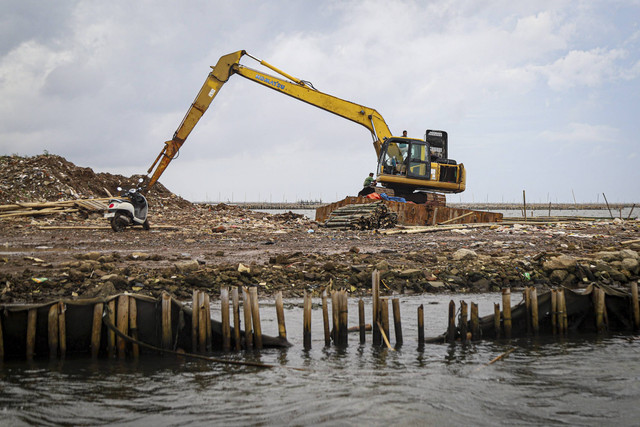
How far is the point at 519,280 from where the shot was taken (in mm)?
11047

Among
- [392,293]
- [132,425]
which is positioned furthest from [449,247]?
[132,425]

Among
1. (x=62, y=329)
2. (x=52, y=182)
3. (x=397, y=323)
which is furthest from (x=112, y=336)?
(x=52, y=182)

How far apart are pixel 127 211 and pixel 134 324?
12.2m

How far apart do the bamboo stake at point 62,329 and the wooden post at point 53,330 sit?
0.04 metres

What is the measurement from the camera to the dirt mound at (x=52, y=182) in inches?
928

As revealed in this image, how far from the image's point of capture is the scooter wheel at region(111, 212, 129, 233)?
17312 mm

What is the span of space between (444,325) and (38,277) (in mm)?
6517

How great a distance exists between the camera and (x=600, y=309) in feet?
23.2

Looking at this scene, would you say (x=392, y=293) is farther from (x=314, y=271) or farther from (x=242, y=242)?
(x=242, y=242)

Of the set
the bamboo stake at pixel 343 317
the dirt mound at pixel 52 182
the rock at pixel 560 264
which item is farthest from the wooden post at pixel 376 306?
the dirt mound at pixel 52 182

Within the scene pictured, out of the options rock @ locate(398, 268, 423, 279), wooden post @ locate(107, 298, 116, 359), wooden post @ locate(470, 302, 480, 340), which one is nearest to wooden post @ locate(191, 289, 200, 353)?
wooden post @ locate(107, 298, 116, 359)

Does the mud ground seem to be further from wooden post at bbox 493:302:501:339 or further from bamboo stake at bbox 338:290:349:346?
wooden post at bbox 493:302:501:339

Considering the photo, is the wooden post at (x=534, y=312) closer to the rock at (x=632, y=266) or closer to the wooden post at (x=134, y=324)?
the wooden post at (x=134, y=324)

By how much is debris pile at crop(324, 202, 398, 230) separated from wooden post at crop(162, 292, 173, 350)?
44.5ft
